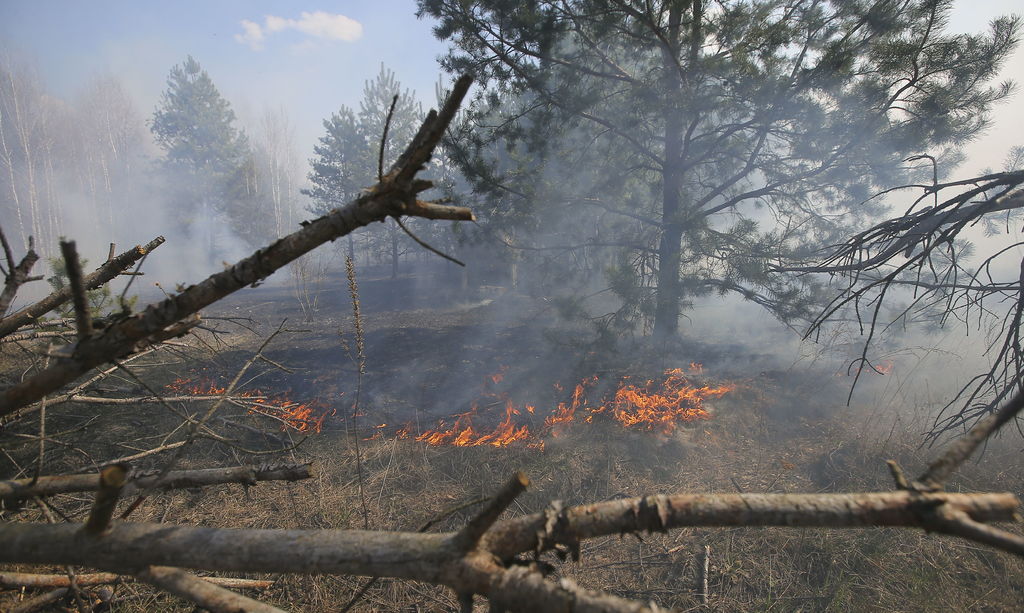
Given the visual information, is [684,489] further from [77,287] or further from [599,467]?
[77,287]

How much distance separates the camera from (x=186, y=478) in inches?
85.6

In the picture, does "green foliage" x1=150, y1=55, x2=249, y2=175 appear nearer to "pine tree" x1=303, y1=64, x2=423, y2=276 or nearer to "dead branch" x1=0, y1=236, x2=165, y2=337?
"pine tree" x1=303, y1=64, x2=423, y2=276

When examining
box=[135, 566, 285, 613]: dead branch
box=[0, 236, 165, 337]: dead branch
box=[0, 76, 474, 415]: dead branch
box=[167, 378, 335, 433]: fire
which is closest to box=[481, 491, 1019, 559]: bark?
box=[135, 566, 285, 613]: dead branch

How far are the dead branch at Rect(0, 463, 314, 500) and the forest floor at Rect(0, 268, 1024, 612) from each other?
0.47 ft

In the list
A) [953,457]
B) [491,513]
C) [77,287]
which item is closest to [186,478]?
[77,287]

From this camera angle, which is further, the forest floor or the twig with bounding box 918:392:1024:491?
the forest floor

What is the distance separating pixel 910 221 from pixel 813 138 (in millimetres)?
5928

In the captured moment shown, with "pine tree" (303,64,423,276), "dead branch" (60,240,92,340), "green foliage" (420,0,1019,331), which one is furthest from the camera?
"pine tree" (303,64,423,276)

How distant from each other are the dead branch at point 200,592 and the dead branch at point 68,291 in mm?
1961

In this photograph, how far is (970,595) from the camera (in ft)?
10.5

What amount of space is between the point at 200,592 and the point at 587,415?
17.4ft

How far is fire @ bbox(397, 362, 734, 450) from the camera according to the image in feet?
18.7

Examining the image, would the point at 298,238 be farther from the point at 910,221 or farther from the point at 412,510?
the point at 910,221

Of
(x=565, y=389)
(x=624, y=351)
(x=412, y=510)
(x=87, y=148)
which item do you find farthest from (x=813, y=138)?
(x=87, y=148)
